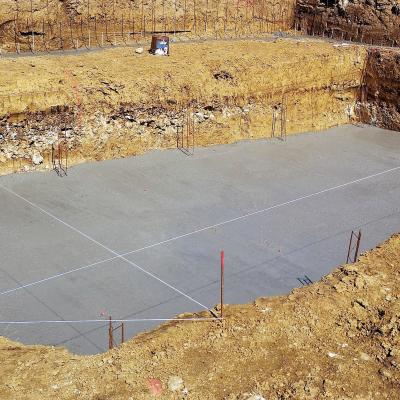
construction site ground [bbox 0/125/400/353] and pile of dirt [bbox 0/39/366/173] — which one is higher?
pile of dirt [bbox 0/39/366/173]

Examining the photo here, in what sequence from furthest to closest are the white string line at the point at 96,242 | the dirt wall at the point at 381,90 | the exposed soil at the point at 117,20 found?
the dirt wall at the point at 381,90
the exposed soil at the point at 117,20
the white string line at the point at 96,242

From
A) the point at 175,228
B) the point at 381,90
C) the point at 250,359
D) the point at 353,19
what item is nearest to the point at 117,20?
the point at 381,90

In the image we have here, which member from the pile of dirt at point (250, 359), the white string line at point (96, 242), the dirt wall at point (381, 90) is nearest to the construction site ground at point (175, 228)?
the white string line at point (96, 242)

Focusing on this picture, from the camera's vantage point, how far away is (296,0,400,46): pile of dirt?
25859 mm

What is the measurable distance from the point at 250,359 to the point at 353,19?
21462mm

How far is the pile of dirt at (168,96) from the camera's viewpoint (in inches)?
667

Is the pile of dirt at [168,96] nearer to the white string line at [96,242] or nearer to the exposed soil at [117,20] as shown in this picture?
the white string line at [96,242]

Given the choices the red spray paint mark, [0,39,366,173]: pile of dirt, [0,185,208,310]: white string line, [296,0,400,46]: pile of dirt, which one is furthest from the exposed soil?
the red spray paint mark

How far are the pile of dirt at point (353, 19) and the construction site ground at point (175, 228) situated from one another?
8.53 metres

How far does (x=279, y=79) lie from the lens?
2133 centimetres

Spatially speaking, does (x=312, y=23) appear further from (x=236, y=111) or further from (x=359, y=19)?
(x=236, y=111)

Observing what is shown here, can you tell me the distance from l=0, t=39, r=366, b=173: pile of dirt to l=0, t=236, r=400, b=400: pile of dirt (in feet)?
28.0

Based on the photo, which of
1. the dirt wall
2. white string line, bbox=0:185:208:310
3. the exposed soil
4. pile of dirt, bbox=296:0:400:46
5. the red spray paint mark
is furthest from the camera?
pile of dirt, bbox=296:0:400:46

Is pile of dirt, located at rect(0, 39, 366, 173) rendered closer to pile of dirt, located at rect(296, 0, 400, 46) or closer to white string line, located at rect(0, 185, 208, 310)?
white string line, located at rect(0, 185, 208, 310)
